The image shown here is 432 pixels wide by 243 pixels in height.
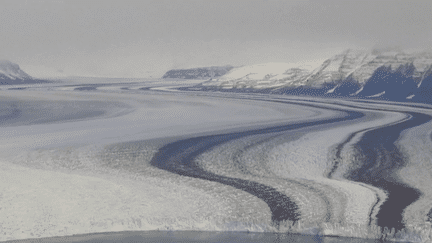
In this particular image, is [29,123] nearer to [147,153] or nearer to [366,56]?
[147,153]

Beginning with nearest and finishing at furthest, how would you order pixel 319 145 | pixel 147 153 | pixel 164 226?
pixel 164 226 → pixel 147 153 → pixel 319 145

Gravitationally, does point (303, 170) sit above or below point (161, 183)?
above

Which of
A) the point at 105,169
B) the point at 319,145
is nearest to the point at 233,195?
the point at 105,169

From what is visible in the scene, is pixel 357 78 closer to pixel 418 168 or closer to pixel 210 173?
Answer: pixel 418 168

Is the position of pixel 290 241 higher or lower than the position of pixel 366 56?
lower

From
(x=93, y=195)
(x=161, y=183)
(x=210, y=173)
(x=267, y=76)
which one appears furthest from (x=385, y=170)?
(x=267, y=76)

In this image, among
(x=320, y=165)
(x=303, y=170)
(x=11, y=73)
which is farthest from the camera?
(x=11, y=73)
